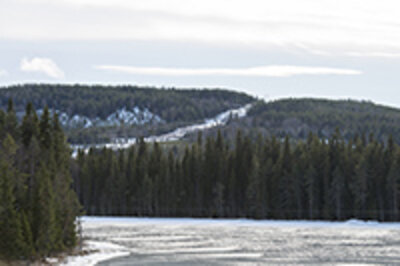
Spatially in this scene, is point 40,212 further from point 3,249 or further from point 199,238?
point 199,238

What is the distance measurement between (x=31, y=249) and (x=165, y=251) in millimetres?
18438

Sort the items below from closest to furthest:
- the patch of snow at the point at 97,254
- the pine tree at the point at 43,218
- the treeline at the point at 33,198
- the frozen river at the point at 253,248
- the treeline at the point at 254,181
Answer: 1. the treeline at the point at 33,198
2. the pine tree at the point at 43,218
3. the patch of snow at the point at 97,254
4. the frozen river at the point at 253,248
5. the treeline at the point at 254,181

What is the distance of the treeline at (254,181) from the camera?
441 ft

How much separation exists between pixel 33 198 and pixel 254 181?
91339mm

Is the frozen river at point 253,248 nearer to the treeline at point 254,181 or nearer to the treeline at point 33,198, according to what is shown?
the treeline at point 33,198

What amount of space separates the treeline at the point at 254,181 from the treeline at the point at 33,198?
7309 centimetres

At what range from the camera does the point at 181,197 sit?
16088 cm

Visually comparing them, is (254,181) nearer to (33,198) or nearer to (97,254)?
(97,254)

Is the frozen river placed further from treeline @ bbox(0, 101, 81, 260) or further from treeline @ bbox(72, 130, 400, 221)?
treeline @ bbox(72, 130, 400, 221)

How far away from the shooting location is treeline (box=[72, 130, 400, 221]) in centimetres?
13450

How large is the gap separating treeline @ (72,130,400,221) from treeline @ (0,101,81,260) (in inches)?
2877

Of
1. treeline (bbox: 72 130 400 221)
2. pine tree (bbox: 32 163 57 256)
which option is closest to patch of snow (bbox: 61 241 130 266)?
pine tree (bbox: 32 163 57 256)

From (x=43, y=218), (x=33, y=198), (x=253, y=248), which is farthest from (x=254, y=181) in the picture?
(x=43, y=218)

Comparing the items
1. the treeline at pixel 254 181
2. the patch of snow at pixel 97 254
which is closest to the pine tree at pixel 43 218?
the patch of snow at pixel 97 254
